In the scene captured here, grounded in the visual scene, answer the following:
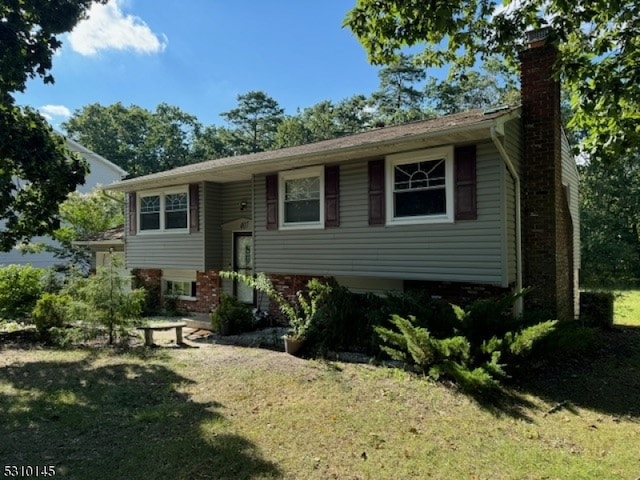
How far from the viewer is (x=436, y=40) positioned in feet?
23.2

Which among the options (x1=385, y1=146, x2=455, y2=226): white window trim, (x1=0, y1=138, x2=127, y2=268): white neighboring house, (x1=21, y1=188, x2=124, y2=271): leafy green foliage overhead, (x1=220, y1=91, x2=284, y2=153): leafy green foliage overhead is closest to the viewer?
(x1=385, y1=146, x2=455, y2=226): white window trim

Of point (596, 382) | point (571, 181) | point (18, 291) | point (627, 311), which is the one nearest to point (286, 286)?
point (596, 382)

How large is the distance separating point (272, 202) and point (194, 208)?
2805mm

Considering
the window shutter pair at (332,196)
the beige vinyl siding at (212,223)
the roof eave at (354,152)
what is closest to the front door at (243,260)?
the beige vinyl siding at (212,223)

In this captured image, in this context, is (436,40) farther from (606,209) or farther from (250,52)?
(606,209)

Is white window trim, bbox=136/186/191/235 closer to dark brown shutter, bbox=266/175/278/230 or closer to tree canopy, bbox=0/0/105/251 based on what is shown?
tree canopy, bbox=0/0/105/251

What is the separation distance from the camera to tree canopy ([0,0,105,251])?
26.0ft

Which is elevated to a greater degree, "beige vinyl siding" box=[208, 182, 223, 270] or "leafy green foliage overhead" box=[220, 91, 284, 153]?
"leafy green foliage overhead" box=[220, 91, 284, 153]

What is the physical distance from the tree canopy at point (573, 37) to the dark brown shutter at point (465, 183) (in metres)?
1.63

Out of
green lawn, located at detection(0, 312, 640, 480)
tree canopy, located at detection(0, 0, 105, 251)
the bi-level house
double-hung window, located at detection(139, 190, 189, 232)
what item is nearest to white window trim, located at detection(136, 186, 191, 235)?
double-hung window, located at detection(139, 190, 189, 232)

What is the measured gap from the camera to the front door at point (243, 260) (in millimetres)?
11945

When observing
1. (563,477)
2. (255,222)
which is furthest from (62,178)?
(563,477)

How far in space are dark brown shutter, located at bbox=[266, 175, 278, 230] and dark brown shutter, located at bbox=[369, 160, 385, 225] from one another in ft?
8.32

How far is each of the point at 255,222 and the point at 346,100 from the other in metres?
31.5
